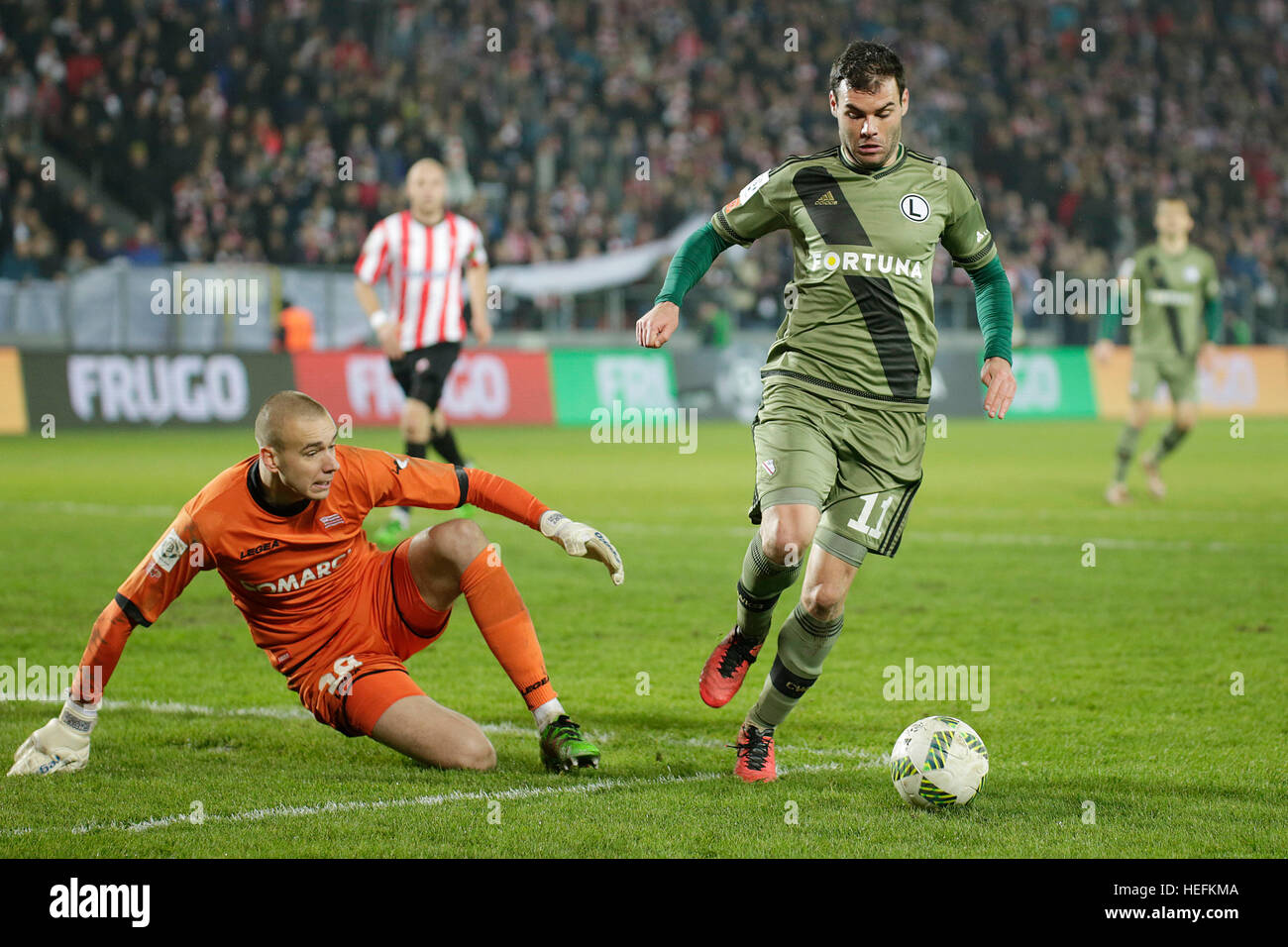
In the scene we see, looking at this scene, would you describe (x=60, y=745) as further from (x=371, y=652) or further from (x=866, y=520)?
(x=866, y=520)

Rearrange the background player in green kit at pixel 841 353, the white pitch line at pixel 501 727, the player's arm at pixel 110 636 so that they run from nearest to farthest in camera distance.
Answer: the player's arm at pixel 110 636 → the background player in green kit at pixel 841 353 → the white pitch line at pixel 501 727

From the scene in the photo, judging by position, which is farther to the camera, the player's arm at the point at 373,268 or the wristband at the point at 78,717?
the player's arm at the point at 373,268

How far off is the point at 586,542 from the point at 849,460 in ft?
3.28

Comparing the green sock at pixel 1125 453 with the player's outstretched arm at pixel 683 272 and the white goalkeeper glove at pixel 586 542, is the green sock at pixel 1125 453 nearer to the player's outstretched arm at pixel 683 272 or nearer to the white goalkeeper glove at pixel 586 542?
the player's outstretched arm at pixel 683 272

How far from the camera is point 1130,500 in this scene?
43.6 feet

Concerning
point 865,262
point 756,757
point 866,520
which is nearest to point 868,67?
point 865,262

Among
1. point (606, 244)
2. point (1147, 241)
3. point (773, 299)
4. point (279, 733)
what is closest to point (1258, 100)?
point (1147, 241)

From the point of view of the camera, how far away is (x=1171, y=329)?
13.6 metres

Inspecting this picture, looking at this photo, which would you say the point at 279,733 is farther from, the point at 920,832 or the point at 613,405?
the point at 613,405

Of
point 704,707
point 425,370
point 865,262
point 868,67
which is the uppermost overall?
point 868,67

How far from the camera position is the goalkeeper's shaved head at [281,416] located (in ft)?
14.4

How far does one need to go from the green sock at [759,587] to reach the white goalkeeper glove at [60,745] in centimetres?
207

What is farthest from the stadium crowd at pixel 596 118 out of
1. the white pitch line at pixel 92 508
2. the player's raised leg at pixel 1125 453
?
the white pitch line at pixel 92 508
